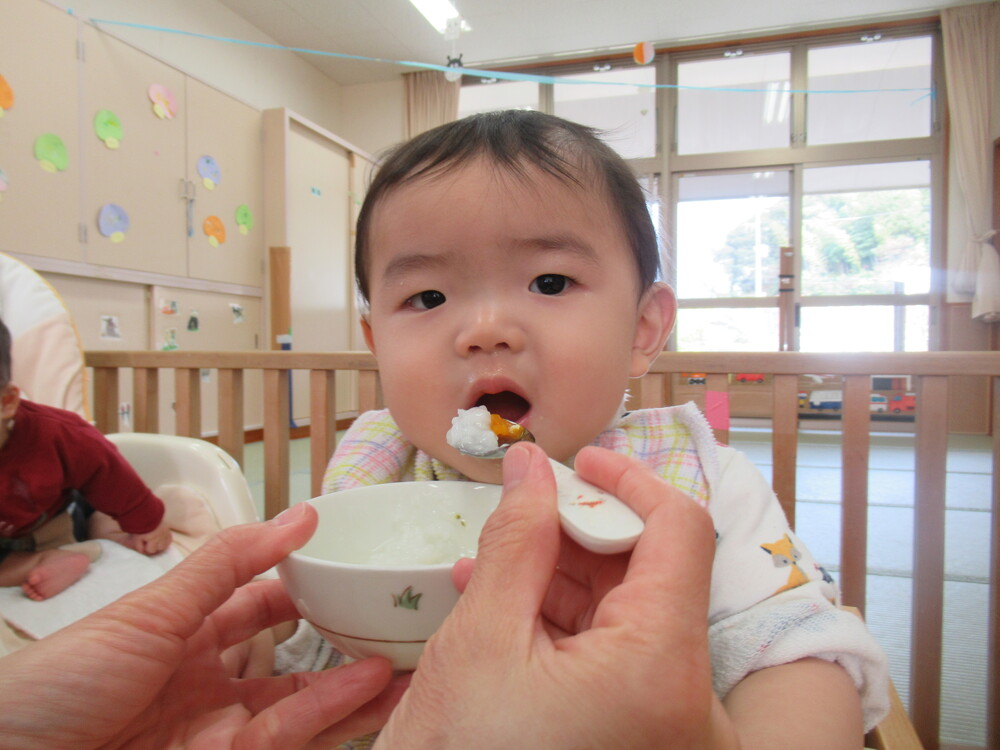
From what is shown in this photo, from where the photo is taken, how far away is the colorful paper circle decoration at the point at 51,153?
3.06 metres

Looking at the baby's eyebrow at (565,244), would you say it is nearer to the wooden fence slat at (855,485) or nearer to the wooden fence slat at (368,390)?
the wooden fence slat at (855,485)

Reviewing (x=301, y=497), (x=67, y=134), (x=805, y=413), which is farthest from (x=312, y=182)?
(x=805, y=413)

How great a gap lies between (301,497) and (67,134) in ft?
7.75

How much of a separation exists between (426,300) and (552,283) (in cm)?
15

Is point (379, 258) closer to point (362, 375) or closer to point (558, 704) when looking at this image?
point (558, 704)

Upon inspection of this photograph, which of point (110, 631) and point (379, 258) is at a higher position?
point (379, 258)

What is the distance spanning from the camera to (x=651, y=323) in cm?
81

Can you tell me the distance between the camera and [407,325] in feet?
2.29

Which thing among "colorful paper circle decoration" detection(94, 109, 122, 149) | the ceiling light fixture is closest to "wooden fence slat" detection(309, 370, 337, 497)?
"colorful paper circle decoration" detection(94, 109, 122, 149)

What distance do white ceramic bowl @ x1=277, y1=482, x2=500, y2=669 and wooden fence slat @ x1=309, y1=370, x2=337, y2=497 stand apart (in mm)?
993

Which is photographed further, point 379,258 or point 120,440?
point 120,440

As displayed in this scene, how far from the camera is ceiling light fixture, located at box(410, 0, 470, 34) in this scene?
4727 mm

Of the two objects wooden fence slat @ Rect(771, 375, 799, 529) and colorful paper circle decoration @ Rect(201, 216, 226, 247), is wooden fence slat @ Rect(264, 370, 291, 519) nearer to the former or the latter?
wooden fence slat @ Rect(771, 375, 799, 529)

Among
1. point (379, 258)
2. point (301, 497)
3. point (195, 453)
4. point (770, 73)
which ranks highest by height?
point (770, 73)
